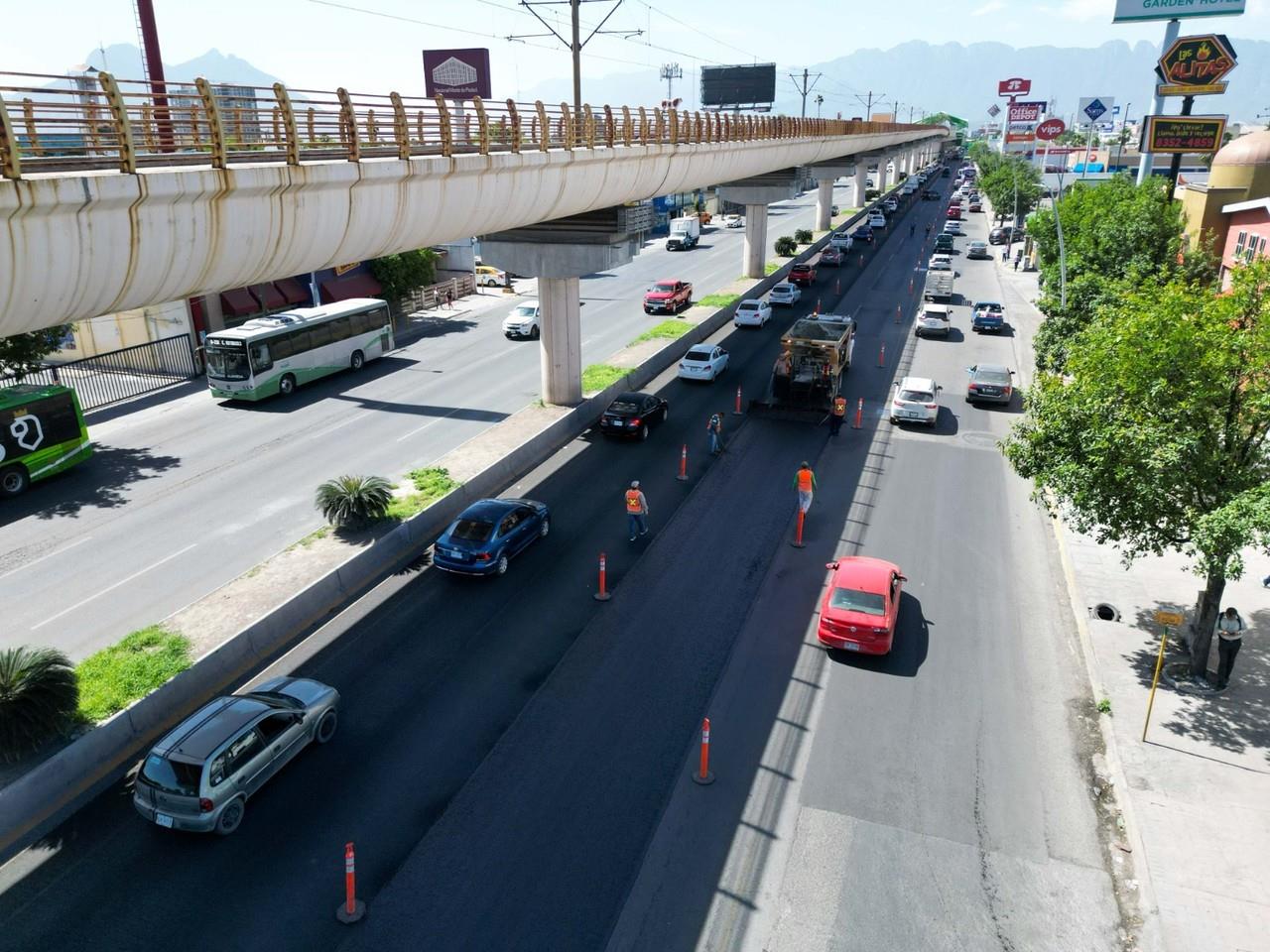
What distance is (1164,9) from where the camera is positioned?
163 ft

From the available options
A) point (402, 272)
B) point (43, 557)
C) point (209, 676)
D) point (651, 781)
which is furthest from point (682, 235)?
point (651, 781)

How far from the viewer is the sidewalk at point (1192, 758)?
10500mm

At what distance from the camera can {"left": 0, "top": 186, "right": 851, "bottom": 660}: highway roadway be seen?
1877cm

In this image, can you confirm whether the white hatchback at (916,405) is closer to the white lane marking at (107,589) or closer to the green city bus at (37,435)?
the white lane marking at (107,589)

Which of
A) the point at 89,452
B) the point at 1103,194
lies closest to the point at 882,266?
the point at 1103,194

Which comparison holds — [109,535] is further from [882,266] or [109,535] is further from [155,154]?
[882,266]

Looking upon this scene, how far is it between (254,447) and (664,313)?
25.1 meters

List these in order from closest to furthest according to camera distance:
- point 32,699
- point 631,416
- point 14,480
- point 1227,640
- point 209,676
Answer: point 32,699
point 1227,640
point 209,676
point 14,480
point 631,416

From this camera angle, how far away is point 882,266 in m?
64.4

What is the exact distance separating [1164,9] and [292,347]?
52.9 metres

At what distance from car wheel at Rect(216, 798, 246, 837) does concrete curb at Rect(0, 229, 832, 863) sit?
257 centimetres

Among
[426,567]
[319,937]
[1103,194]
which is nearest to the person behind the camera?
[319,937]

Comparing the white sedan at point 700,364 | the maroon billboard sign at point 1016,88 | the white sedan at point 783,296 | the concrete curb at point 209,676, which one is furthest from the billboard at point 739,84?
the concrete curb at point 209,676

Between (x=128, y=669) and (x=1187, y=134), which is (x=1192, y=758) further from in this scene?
(x=1187, y=134)
